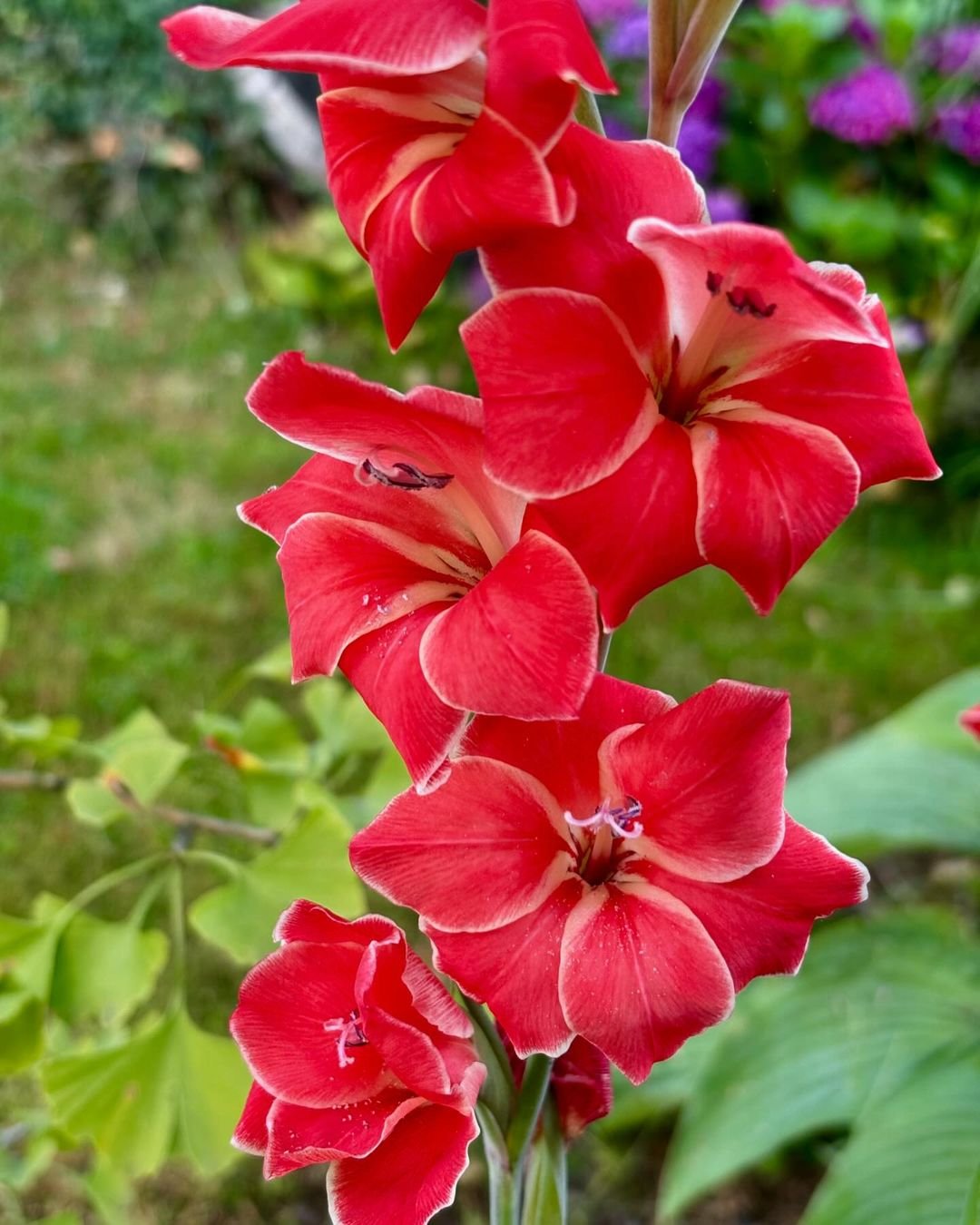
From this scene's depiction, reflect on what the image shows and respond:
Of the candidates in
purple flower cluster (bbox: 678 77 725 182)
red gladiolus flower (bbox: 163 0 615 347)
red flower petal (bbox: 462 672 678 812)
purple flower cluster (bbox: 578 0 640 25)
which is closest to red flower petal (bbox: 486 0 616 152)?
red gladiolus flower (bbox: 163 0 615 347)

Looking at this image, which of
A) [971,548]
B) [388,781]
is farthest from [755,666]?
[388,781]

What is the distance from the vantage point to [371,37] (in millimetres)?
398

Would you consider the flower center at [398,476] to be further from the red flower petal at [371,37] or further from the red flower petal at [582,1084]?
the red flower petal at [582,1084]

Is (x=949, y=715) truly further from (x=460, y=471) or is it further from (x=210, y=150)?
(x=210, y=150)

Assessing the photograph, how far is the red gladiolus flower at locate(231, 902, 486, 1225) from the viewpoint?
48cm

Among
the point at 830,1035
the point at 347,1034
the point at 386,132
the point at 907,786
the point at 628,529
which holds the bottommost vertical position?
the point at 830,1035

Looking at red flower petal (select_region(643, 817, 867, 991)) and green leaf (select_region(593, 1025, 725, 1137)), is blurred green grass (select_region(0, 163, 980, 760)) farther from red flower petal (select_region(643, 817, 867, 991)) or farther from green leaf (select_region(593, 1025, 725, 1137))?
red flower petal (select_region(643, 817, 867, 991))

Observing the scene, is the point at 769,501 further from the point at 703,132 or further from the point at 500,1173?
the point at 703,132

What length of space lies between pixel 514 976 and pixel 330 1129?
112 mm

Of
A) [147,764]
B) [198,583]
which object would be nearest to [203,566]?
[198,583]

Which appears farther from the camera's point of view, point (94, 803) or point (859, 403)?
point (94, 803)

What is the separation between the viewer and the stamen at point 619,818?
471mm

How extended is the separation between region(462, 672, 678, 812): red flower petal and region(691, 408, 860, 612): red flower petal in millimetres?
75

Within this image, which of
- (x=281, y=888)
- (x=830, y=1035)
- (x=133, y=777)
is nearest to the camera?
(x=281, y=888)
